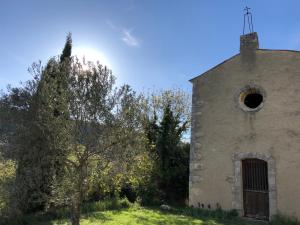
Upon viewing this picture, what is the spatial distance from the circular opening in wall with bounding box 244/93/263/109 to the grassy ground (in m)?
4.44

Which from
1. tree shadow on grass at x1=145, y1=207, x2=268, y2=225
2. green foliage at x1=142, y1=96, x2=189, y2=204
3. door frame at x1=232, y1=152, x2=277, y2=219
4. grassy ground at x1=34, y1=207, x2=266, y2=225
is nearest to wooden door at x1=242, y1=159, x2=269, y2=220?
door frame at x1=232, y1=152, x2=277, y2=219

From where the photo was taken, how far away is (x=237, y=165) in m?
11.9

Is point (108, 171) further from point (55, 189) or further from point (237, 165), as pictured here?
point (237, 165)

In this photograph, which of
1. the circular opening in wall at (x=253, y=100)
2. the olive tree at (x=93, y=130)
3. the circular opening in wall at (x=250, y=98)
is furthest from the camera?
the circular opening in wall at (x=253, y=100)

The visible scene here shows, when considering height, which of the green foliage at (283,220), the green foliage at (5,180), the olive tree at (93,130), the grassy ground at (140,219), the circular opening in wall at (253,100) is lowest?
the grassy ground at (140,219)

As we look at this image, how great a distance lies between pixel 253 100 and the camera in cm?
1262

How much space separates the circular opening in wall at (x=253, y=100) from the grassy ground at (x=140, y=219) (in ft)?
14.6

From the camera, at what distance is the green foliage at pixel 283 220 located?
402 inches

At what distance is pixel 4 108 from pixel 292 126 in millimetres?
9875

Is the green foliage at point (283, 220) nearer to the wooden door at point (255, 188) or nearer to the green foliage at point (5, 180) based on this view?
the wooden door at point (255, 188)

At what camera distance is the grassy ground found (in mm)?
9875

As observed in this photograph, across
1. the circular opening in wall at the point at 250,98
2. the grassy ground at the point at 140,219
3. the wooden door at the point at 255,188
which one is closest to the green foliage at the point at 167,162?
the grassy ground at the point at 140,219

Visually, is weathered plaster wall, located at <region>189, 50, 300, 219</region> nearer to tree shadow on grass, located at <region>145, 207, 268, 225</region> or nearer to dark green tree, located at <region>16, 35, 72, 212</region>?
tree shadow on grass, located at <region>145, 207, 268, 225</region>

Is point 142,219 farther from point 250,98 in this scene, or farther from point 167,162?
point 250,98
